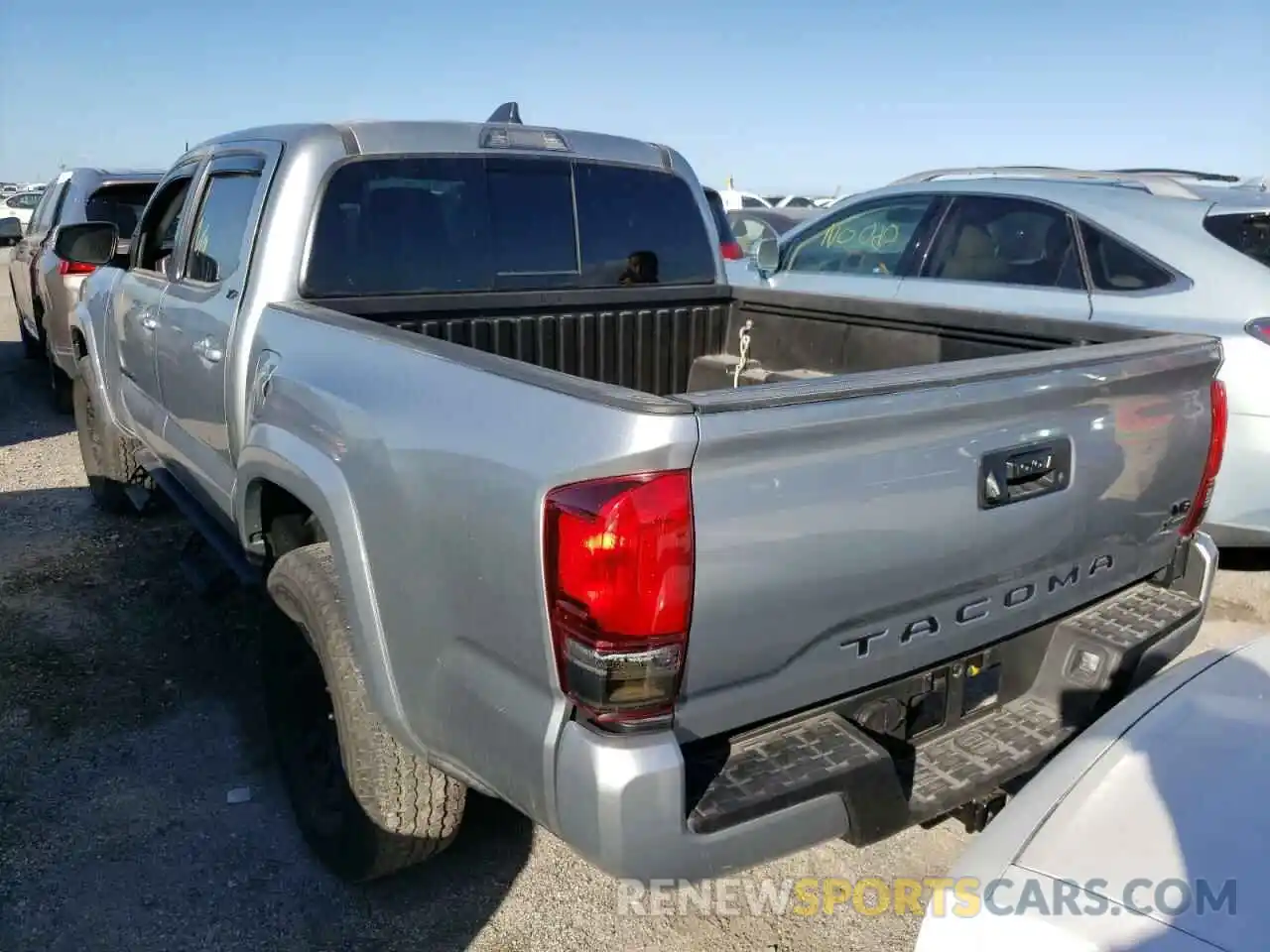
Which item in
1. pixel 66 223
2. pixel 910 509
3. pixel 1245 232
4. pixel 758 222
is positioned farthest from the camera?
pixel 758 222

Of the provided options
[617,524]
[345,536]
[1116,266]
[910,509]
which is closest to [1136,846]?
[910,509]

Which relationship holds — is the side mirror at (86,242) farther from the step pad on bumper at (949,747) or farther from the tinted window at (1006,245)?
the tinted window at (1006,245)

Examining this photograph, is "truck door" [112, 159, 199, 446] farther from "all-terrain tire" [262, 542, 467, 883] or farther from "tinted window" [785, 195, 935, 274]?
"tinted window" [785, 195, 935, 274]

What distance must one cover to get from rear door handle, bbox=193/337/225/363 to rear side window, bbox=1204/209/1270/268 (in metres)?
4.23

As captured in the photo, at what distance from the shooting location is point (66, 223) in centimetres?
726

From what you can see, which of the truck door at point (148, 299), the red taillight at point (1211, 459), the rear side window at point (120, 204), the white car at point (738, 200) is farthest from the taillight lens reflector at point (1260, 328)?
the white car at point (738, 200)

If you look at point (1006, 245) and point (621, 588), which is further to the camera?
point (1006, 245)

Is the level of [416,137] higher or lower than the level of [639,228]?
higher

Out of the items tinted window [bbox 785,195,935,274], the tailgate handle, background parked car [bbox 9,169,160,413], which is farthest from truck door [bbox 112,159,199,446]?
tinted window [bbox 785,195,935,274]

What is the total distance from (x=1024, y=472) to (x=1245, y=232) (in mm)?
3265

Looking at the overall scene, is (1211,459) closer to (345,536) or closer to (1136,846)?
(1136,846)

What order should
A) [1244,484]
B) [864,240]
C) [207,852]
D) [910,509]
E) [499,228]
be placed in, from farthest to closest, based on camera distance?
[864,240], [1244,484], [499,228], [207,852], [910,509]

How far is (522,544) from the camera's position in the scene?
5.94 feet

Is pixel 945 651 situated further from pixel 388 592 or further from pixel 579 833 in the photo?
pixel 388 592
